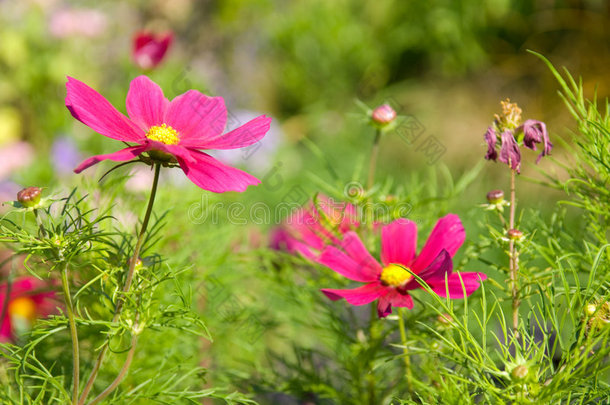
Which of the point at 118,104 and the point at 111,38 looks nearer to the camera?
the point at 118,104

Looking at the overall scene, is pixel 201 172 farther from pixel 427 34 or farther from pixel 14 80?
pixel 427 34

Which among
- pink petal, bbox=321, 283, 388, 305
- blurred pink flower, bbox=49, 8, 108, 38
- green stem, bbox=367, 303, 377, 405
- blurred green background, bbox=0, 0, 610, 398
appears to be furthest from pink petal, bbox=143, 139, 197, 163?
blurred pink flower, bbox=49, 8, 108, 38

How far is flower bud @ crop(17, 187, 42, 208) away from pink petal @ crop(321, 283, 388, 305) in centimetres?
19

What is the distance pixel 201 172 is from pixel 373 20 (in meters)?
2.54

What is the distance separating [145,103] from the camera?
410 millimetres

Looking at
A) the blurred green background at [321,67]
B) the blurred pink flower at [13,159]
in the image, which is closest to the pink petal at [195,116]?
the blurred green background at [321,67]

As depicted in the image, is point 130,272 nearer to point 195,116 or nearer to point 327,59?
point 195,116

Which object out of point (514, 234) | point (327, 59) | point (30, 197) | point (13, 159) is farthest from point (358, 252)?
point (327, 59)

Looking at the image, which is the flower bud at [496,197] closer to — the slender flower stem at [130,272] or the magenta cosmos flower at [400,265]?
the magenta cosmos flower at [400,265]

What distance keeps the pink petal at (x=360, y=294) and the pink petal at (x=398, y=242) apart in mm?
33

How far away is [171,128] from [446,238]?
21 centimetres

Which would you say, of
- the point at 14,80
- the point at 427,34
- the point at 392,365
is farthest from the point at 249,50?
the point at 392,365

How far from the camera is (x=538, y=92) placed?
2.14 metres

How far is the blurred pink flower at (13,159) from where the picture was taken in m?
1.55
